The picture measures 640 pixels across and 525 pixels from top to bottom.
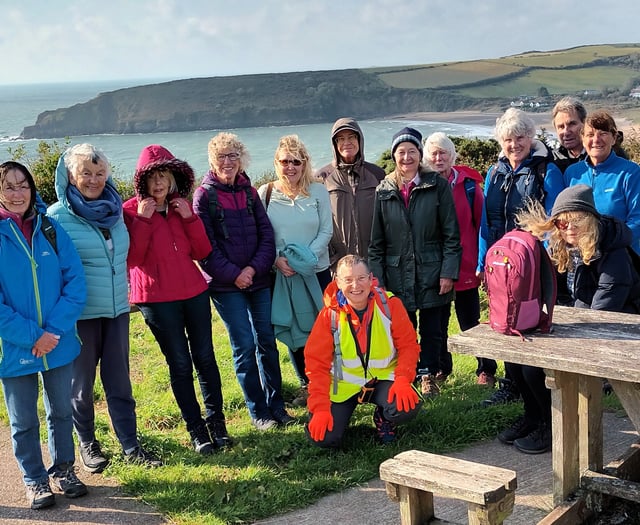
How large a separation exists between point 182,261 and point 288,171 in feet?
3.33

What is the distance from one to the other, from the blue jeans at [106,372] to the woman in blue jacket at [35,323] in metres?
0.22

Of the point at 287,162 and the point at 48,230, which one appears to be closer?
the point at 48,230

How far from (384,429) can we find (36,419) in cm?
205

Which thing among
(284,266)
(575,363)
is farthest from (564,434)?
→ (284,266)

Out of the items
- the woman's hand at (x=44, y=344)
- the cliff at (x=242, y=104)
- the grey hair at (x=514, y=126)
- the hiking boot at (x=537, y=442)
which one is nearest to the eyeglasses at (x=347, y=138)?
the grey hair at (x=514, y=126)

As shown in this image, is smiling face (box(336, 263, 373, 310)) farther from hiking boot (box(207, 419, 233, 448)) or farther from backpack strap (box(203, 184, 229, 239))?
hiking boot (box(207, 419, 233, 448))

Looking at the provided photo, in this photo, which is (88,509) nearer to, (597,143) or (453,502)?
(453,502)

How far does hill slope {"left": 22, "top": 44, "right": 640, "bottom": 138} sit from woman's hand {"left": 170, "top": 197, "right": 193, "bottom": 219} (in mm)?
46082

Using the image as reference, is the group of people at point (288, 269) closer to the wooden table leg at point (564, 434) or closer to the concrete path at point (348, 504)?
the concrete path at point (348, 504)

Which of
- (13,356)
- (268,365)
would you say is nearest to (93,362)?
(13,356)

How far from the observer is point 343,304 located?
14.7ft

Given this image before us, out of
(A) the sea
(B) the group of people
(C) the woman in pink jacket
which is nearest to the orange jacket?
(B) the group of people

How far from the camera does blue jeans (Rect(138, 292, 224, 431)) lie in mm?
4508

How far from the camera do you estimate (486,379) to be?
5.59 m
